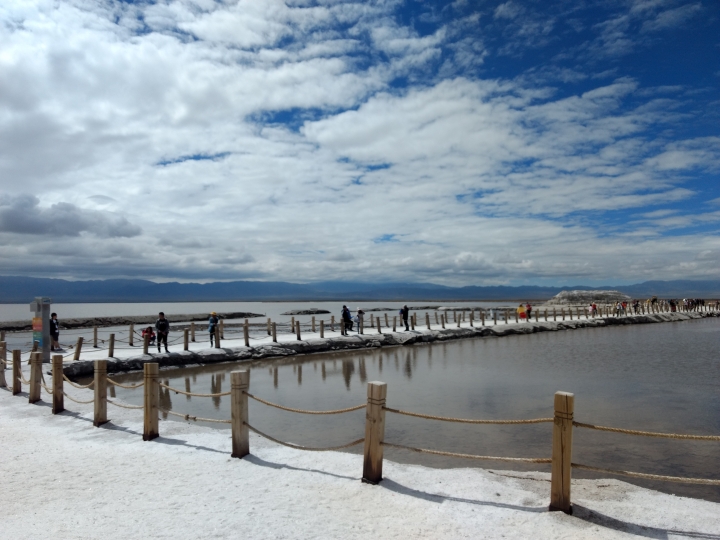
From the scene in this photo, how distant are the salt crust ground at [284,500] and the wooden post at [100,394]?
4.16 feet

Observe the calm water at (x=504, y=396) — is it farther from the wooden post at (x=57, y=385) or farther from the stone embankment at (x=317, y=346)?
the wooden post at (x=57, y=385)

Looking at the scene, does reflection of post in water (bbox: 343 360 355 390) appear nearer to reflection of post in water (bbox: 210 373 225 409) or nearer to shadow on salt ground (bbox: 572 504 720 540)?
reflection of post in water (bbox: 210 373 225 409)

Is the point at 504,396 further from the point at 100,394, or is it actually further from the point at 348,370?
the point at 100,394

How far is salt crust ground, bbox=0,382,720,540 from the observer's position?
500 cm

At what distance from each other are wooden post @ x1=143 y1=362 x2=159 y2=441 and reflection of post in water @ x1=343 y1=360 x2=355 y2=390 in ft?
28.9

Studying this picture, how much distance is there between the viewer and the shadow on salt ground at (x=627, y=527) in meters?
4.87

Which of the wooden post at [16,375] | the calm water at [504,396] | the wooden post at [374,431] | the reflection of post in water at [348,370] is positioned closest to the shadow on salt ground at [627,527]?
the wooden post at [374,431]

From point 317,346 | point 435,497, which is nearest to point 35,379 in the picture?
point 435,497

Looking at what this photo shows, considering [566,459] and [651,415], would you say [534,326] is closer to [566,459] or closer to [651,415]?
[651,415]

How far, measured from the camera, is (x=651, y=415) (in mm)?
12180

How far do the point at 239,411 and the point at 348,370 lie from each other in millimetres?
13717

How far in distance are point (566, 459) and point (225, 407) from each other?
33.8 ft

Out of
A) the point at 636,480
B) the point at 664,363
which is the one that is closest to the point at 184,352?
the point at 636,480

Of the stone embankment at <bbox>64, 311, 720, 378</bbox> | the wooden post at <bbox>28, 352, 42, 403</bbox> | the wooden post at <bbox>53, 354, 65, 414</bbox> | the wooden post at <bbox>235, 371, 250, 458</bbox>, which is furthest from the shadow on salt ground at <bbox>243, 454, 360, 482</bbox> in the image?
the stone embankment at <bbox>64, 311, 720, 378</bbox>
